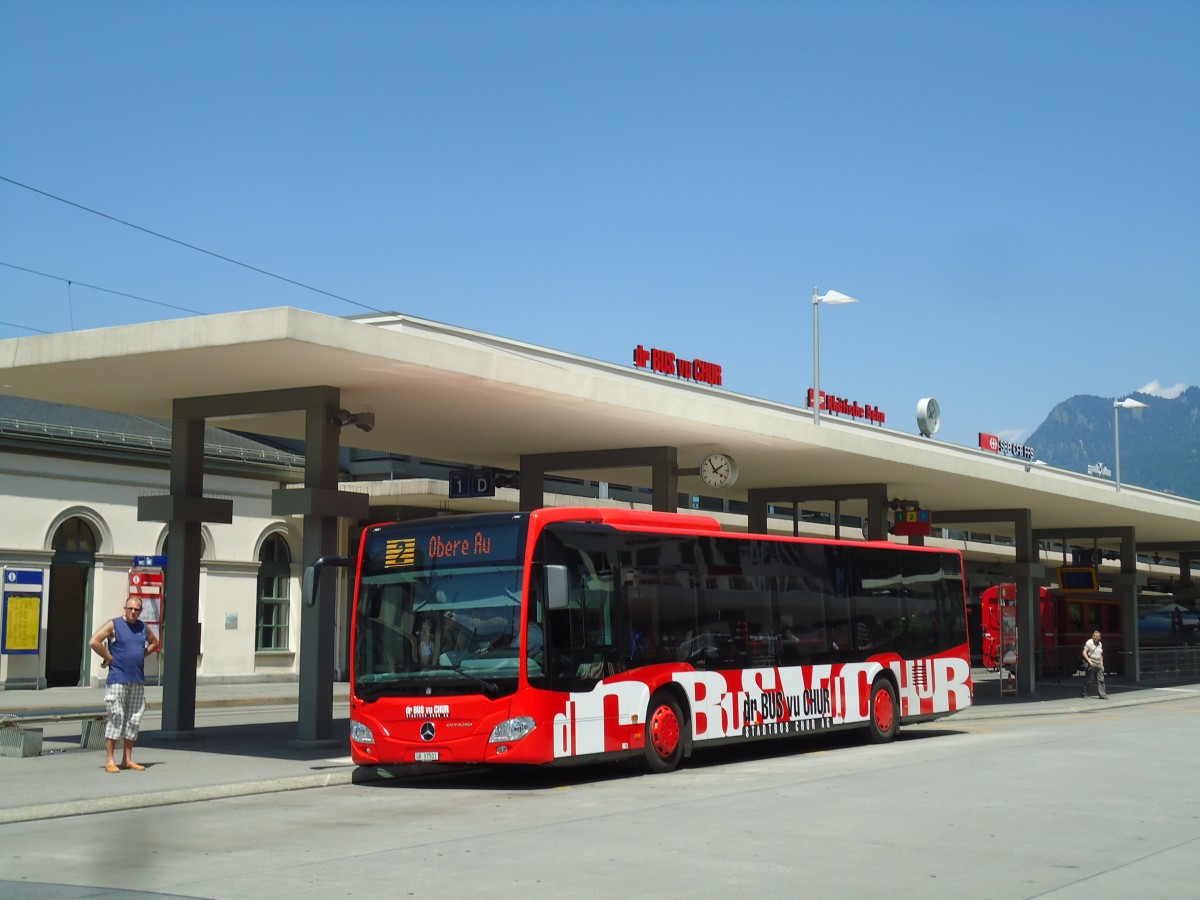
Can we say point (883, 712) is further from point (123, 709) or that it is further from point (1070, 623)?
point (1070, 623)

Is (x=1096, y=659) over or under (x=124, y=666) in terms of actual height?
under

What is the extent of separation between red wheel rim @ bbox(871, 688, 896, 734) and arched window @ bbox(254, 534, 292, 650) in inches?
876

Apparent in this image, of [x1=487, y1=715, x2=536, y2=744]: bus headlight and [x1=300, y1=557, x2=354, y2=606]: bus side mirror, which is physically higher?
[x1=300, y1=557, x2=354, y2=606]: bus side mirror

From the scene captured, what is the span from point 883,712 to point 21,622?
20381 millimetres

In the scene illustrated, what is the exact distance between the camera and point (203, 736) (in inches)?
822

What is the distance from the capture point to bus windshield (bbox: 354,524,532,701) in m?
15.3

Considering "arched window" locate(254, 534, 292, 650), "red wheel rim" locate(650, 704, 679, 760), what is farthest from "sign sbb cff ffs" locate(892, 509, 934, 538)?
"arched window" locate(254, 534, 292, 650)

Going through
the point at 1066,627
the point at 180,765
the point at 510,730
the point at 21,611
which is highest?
the point at 21,611

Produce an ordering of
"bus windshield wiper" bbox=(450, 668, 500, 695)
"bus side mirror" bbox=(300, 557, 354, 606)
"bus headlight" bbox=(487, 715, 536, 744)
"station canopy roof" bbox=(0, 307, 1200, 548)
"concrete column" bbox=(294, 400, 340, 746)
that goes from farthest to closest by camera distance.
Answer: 1. "concrete column" bbox=(294, 400, 340, 746)
2. "station canopy roof" bbox=(0, 307, 1200, 548)
3. "bus side mirror" bbox=(300, 557, 354, 606)
4. "bus windshield wiper" bbox=(450, 668, 500, 695)
5. "bus headlight" bbox=(487, 715, 536, 744)

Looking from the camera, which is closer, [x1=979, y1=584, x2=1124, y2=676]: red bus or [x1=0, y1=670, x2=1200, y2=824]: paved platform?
[x1=0, y1=670, x2=1200, y2=824]: paved platform

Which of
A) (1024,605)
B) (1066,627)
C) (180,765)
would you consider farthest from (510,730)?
(1066,627)

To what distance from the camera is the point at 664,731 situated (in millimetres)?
17125

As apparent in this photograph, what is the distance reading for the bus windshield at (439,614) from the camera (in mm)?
15312

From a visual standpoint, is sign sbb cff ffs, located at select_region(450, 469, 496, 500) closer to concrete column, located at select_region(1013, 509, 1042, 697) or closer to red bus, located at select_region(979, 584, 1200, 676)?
concrete column, located at select_region(1013, 509, 1042, 697)
